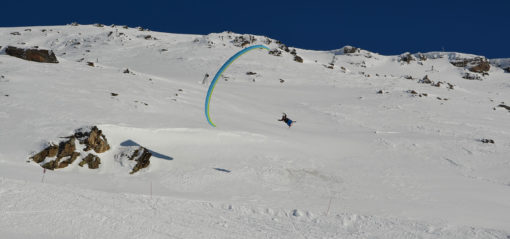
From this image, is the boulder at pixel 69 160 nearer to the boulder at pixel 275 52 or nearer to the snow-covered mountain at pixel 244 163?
the snow-covered mountain at pixel 244 163

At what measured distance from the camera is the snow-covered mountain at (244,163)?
9695 millimetres

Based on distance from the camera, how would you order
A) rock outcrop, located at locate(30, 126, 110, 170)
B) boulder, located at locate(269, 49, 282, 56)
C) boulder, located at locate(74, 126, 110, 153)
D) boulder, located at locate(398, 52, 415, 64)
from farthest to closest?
boulder, located at locate(398, 52, 415, 64) < boulder, located at locate(269, 49, 282, 56) < boulder, located at locate(74, 126, 110, 153) < rock outcrop, located at locate(30, 126, 110, 170)

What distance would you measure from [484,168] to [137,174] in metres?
19.4

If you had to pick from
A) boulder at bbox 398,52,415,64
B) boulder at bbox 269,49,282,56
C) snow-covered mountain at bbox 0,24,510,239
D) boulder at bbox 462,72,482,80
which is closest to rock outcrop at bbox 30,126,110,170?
snow-covered mountain at bbox 0,24,510,239

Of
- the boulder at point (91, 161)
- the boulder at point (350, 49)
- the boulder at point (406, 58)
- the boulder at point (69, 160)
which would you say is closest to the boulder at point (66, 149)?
the boulder at point (69, 160)

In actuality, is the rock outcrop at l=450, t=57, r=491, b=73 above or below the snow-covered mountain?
above

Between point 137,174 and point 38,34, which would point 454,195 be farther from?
point 38,34

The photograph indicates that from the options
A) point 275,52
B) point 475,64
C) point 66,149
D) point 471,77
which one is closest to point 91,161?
point 66,149

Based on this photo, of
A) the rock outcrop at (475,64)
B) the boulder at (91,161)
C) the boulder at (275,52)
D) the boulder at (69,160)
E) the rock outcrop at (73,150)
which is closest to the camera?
the rock outcrop at (73,150)

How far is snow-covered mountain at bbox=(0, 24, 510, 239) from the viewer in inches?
382

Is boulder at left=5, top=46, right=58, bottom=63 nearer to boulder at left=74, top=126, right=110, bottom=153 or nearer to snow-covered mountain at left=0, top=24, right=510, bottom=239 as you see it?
snow-covered mountain at left=0, top=24, right=510, bottom=239

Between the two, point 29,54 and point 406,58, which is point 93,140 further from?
point 406,58

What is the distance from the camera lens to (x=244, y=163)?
1711 cm

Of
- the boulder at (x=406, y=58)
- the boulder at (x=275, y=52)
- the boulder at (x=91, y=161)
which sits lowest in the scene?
the boulder at (x=91, y=161)
